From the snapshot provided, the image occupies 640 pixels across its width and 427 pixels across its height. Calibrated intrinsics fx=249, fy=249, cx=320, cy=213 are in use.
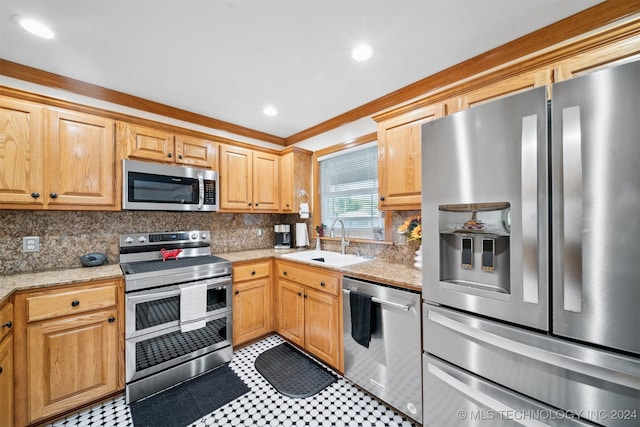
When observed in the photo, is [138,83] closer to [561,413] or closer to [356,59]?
[356,59]

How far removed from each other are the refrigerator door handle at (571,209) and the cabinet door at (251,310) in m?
2.40

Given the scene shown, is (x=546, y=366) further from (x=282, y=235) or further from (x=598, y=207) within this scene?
(x=282, y=235)

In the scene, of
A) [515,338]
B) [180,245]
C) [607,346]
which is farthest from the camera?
[180,245]

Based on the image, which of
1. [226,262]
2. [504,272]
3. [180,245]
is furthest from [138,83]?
[504,272]

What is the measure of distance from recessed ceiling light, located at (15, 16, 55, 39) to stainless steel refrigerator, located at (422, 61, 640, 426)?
2.36 metres

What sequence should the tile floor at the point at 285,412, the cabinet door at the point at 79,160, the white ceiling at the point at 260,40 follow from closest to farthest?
the white ceiling at the point at 260,40 → the tile floor at the point at 285,412 → the cabinet door at the point at 79,160

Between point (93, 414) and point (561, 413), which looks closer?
point (561, 413)

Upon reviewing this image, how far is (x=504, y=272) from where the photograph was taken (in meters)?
1.24

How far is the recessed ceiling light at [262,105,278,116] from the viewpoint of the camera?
2606mm

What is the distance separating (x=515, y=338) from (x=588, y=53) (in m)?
1.47

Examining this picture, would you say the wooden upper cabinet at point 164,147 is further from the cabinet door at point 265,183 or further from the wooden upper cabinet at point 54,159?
the cabinet door at point 265,183

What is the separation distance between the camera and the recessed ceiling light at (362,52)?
5.55ft

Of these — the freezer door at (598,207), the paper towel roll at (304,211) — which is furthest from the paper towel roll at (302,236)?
the freezer door at (598,207)

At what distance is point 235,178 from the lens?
9.48 feet
